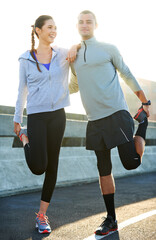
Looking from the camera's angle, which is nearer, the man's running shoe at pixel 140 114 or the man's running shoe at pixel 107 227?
the man's running shoe at pixel 107 227

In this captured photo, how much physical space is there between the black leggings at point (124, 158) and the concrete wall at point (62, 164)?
2751 millimetres

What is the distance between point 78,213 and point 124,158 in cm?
145

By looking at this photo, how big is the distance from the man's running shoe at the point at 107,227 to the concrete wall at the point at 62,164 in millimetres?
2763

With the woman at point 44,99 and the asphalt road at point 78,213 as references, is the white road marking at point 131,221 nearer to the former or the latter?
the asphalt road at point 78,213

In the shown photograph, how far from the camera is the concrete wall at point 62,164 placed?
6.91m

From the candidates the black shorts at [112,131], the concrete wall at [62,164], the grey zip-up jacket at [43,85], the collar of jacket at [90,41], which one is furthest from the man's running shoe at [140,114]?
the concrete wall at [62,164]

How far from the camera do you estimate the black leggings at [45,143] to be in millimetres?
4398

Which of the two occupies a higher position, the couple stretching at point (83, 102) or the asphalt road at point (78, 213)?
the couple stretching at point (83, 102)

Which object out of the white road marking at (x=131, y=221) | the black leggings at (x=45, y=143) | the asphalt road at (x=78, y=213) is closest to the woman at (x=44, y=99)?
the black leggings at (x=45, y=143)

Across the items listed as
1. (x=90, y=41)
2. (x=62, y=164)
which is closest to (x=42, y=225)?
(x=90, y=41)

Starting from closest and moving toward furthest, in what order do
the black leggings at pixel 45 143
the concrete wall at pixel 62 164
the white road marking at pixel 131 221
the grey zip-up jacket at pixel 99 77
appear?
1. the white road marking at pixel 131 221
2. the grey zip-up jacket at pixel 99 77
3. the black leggings at pixel 45 143
4. the concrete wall at pixel 62 164

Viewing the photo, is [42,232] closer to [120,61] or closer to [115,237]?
[115,237]

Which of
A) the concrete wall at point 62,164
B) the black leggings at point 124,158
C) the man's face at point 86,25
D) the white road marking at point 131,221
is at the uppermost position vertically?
the man's face at point 86,25

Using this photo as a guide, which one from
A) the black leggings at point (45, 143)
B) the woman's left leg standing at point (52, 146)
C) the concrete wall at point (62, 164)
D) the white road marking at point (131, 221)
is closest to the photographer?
the white road marking at point (131, 221)
